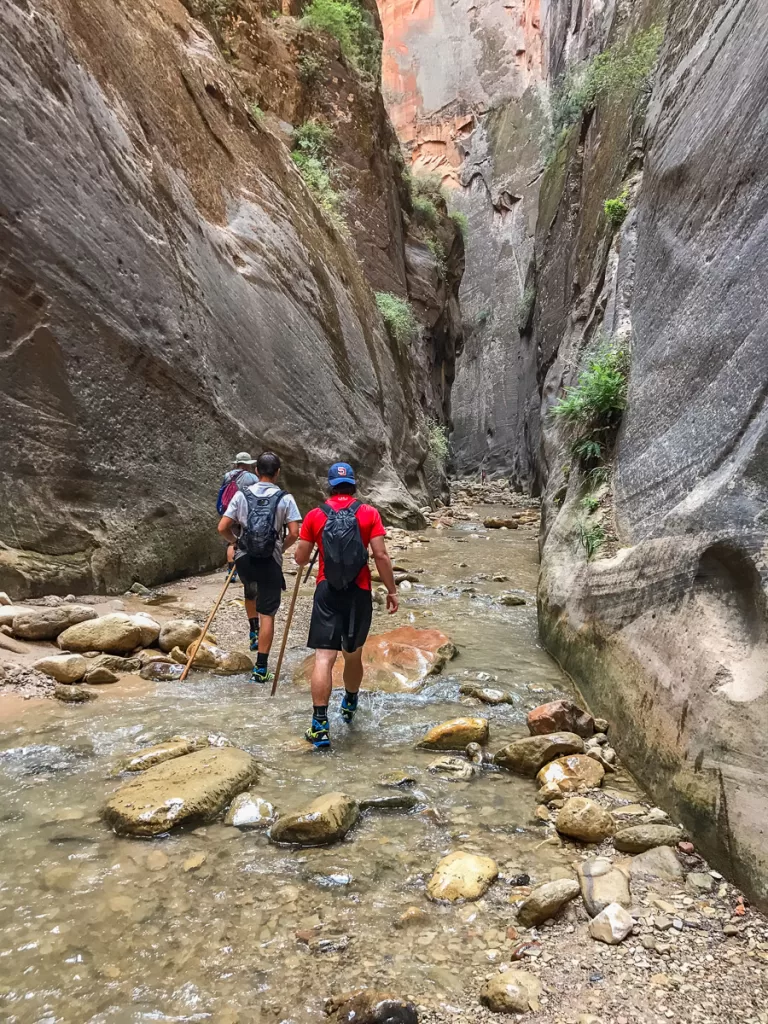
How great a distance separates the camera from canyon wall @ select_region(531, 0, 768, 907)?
2600 mm

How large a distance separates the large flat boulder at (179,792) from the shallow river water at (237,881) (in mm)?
71

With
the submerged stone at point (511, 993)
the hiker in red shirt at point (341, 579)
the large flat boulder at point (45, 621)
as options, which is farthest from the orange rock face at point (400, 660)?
the submerged stone at point (511, 993)

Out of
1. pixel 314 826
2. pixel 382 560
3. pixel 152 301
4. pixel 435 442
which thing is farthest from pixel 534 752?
pixel 435 442

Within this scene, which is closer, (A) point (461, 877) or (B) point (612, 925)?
(B) point (612, 925)

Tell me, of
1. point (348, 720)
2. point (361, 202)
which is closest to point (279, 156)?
point (361, 202)

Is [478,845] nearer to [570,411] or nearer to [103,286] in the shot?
[570,411]

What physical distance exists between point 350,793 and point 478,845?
71cm

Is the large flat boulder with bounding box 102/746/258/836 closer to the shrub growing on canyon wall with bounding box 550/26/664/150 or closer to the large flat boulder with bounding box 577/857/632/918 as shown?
the large flat boulder with bounding box 577/857/632/918

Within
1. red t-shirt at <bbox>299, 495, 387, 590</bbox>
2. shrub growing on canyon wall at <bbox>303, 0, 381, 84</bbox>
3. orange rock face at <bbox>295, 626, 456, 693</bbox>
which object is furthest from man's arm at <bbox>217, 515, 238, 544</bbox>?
shrub growing on canyon wall at <bbox>303, 0, 381, 84</bbox>

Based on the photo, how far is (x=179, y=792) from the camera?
110 inches

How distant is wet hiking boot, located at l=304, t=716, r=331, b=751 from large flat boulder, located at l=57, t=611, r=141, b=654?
6.70 ft

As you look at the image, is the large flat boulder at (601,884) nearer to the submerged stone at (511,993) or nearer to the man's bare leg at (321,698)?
the submerged stone at (511,993)

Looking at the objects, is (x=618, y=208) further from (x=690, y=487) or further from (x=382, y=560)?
(x=382, y=560)

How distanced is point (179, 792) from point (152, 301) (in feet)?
20.5
